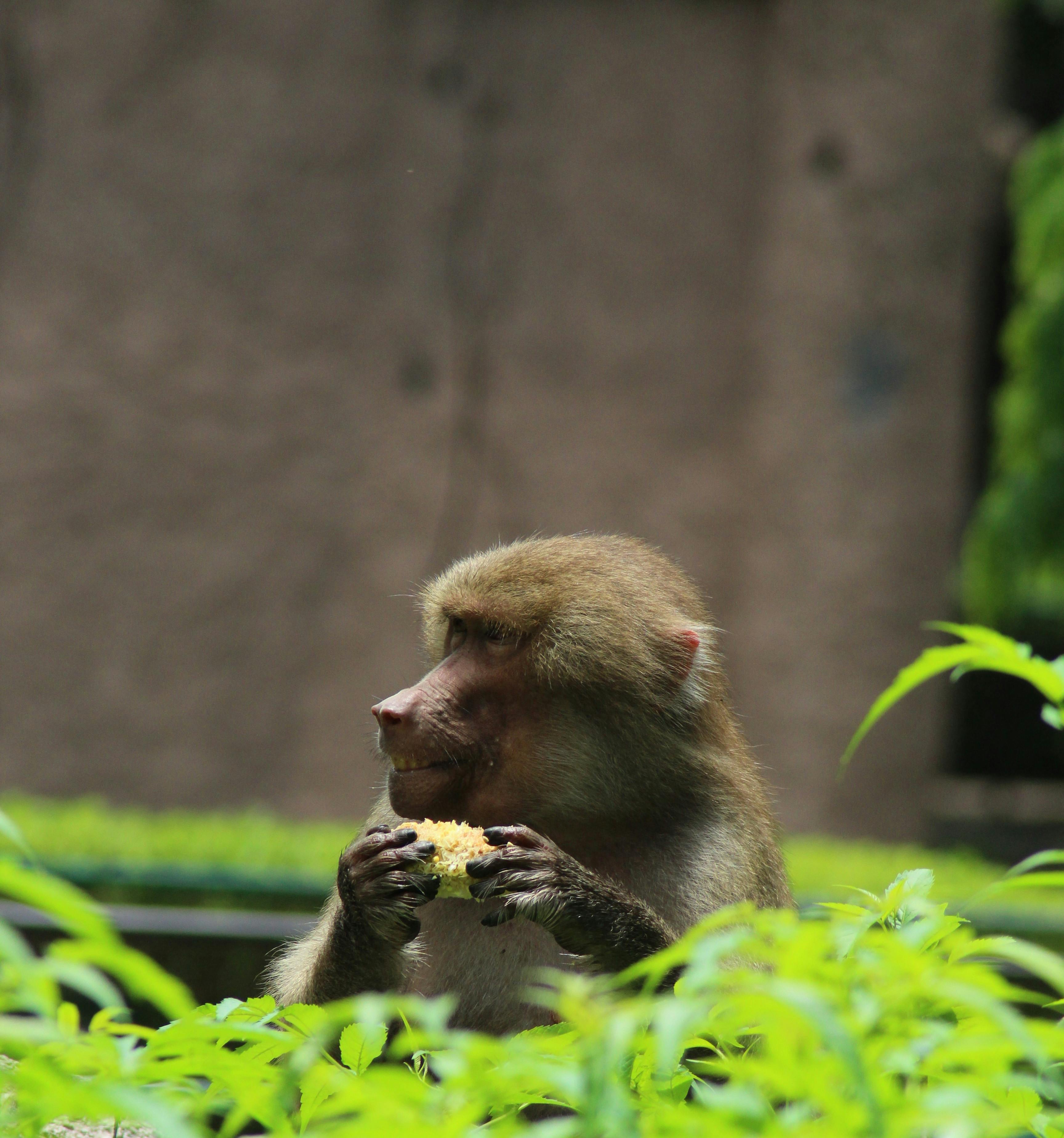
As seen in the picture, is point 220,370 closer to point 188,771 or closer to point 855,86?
point 188,771

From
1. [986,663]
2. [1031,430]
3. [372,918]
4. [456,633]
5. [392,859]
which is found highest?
[1031,430]

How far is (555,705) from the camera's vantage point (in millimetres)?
2617

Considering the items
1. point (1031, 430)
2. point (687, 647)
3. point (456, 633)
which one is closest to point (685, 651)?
point (687, 647)

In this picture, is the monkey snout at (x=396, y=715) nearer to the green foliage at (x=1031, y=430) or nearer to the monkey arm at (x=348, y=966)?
the monkey arm at (x=348, y=966)

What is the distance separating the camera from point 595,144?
8.11 meters

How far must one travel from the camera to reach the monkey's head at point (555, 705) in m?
2.53

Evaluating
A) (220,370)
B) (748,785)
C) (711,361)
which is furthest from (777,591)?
(748,785)

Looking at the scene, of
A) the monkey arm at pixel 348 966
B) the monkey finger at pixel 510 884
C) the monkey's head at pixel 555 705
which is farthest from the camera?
the monkey's head at pixel 555 705

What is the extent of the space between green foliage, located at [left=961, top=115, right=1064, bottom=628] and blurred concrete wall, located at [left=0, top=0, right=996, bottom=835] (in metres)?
0.67

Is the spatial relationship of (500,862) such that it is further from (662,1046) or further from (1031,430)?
(1031,430)

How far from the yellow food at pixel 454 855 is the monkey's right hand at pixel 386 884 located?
0.05ft

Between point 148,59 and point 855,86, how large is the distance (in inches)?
150

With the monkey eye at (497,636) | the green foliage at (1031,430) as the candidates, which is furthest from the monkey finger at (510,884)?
the green foliage at (1031,430)

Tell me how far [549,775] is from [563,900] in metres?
0.36
